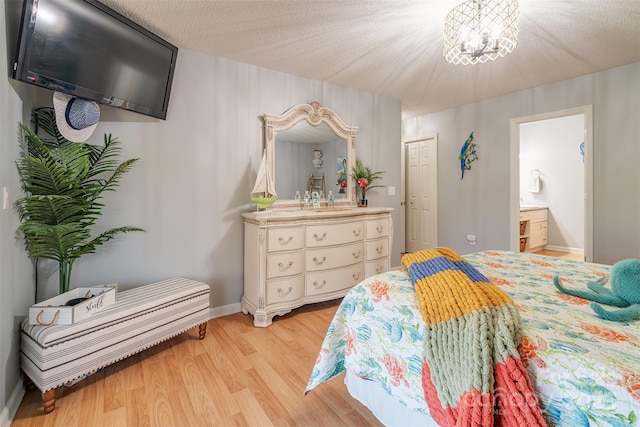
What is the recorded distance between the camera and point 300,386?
5.73 feet

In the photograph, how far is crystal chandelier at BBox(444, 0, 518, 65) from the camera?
5.61 feet

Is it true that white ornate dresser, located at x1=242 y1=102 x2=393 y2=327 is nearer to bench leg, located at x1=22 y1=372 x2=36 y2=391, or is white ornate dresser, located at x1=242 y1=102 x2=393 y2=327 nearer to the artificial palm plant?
the artificial palm plant

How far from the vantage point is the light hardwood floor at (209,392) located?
4.90 feet

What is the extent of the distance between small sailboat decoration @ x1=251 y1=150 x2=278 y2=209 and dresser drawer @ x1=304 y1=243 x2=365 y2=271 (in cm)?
60

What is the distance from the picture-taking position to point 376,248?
3139 millimetres

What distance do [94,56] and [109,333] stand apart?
66.1 inches

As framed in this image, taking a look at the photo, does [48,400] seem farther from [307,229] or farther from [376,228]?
[376,228]

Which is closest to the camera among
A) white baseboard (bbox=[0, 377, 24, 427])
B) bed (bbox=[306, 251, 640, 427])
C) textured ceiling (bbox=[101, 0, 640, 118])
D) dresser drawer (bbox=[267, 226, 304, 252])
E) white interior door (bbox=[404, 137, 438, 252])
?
bed (bbox=[306, 251, 640, 427])

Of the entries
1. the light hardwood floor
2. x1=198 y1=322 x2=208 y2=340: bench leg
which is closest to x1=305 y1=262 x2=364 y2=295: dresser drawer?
the light hardwood floor

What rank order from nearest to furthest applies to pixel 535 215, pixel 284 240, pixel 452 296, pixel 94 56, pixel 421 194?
pixel 452 296, pixel 94 56, pixel 284 240, pixel 421 194, pixel 535 215

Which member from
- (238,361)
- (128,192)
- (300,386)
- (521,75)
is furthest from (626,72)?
(128,192)

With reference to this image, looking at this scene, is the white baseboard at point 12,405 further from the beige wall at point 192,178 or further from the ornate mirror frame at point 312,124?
the ornate mirror frame at point 312,124

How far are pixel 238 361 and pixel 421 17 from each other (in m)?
2.69

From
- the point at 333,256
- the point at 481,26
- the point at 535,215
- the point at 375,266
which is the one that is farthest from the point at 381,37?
the point at 535,215
